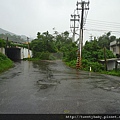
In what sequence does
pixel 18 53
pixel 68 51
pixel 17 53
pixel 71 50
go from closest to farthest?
pixel 71 50 → pixel 68 51 → pixel 18 53 → pixel 17 53

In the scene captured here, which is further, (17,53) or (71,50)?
(17,53)

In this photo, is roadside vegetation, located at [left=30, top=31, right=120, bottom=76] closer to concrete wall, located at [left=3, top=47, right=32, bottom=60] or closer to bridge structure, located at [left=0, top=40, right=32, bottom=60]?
bridge structure, located at [left=0, top=40, right=32, bottom=60]

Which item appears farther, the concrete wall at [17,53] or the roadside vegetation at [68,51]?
the concrete wall at [17,53]

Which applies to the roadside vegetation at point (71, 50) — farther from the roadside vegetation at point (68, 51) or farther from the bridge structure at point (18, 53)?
the bridge structure at point (18, 53)

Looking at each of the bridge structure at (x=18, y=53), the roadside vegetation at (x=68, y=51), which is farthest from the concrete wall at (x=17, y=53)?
the roadside vegetation at (x=68, y=51)

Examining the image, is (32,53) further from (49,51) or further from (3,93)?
(3,93)

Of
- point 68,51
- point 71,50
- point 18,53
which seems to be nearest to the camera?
point 71,50

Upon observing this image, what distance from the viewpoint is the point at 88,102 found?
6457mm

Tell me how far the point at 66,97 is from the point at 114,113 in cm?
244

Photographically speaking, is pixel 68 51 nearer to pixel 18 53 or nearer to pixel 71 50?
pixel 71 50

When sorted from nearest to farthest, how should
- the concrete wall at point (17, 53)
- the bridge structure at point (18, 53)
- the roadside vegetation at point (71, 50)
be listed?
1. the roadside vegetation at point (71, 50)
2. the bridge structure at point (18, 53)
3. the concrete wall at point (17, 53)

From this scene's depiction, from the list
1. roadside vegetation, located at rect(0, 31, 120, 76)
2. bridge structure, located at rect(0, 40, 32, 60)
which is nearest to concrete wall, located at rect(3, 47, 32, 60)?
bridge structure, located at rect(0, 40, 32, 60)

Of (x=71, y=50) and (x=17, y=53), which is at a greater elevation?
(x=71, y=50)

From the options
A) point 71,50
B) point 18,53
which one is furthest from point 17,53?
point 71,50
